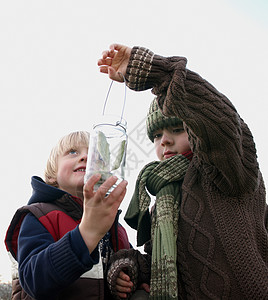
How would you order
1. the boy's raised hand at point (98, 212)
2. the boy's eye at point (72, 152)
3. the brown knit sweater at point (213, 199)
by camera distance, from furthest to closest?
1. the boy's eye at point (72, 152)
2. the brown knit sweater at point (213, 199)
3. the boy's raised hand at point (98, 212)

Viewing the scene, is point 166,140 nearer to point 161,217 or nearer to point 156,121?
point 156,121

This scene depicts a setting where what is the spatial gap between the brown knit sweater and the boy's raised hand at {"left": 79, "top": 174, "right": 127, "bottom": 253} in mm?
441

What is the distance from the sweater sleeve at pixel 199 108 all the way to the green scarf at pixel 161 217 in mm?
252

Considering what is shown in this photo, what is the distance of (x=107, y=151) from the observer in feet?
4.14

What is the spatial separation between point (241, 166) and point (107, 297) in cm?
91

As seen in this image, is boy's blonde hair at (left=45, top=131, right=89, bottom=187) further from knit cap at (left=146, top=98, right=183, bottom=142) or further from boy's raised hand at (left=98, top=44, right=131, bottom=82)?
boy's raised hand at (left=98, top=44, right=131, bottom=82)

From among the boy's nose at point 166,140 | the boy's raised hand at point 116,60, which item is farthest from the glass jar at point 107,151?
the boy's nose at point 166,140

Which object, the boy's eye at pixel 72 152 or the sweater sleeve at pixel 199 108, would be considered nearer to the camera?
the sweater sleeve at pixel 199 108

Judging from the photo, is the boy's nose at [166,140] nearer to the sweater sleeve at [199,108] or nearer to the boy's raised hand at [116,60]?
the sweater sleeve at [199,108]

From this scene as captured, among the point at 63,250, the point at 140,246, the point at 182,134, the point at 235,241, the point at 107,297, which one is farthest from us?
the point at 182,134

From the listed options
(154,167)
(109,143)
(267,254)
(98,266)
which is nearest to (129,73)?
(109,143)

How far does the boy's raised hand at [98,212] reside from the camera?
1084 millimetres

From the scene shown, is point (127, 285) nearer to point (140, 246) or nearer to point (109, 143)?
point (140, 246)

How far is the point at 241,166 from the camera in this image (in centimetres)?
136
